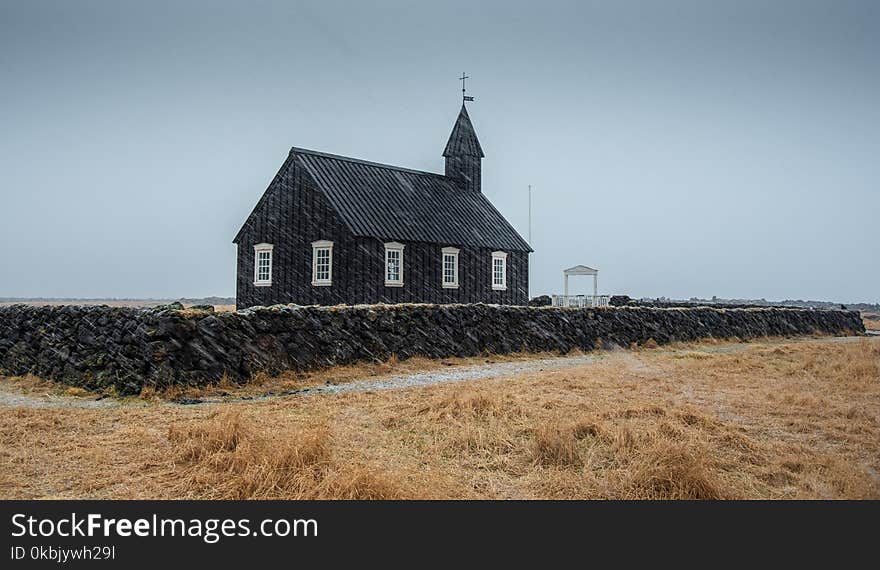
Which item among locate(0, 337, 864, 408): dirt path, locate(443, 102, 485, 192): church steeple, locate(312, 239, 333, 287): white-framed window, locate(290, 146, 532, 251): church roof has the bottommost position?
locate(0, 337, 864, 408): dirt path

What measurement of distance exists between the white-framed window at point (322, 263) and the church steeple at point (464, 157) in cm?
1122

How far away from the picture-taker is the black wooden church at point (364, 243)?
25547mm

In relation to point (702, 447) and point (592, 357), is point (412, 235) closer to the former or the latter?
point (592, 357)

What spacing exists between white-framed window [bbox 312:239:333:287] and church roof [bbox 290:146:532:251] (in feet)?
4.82

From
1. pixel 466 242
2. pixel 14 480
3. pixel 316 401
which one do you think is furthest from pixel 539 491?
pixel 466 242

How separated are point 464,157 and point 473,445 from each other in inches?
1130

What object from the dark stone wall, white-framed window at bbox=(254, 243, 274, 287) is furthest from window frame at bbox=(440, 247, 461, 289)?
white-framed window at bbox=(254, 243, 274, 287)

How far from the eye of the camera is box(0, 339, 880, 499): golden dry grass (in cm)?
610

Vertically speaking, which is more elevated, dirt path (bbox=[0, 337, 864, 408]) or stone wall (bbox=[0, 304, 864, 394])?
stone wall (bbox=[0, 304, 864, 394])

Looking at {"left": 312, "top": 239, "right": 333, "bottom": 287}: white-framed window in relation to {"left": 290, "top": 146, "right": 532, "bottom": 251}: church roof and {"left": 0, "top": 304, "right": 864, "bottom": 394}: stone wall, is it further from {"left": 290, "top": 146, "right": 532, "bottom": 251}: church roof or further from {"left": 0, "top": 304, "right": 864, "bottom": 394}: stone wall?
{"left": 0, "top": 304, "right": 864, "bottom": 394}: stone wall

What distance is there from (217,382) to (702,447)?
9.44m

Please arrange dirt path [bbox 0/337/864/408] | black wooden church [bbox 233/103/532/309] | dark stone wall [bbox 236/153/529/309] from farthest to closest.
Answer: black wooden church [bbox 233/103/532/309]
dark stone wall [bbox 236/153/529/309]
dirt path [bbox 0/337/864/408]

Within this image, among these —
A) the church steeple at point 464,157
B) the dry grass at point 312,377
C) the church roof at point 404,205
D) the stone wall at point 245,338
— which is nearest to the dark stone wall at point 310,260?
the church roof at point 404,205

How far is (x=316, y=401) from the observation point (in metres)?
11.5
